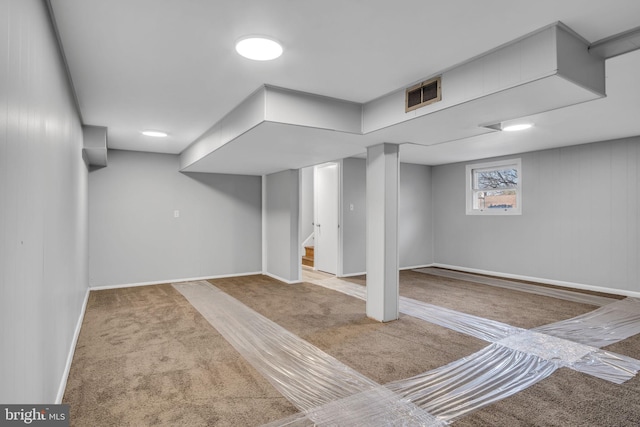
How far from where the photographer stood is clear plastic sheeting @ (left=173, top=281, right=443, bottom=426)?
6.95 feet

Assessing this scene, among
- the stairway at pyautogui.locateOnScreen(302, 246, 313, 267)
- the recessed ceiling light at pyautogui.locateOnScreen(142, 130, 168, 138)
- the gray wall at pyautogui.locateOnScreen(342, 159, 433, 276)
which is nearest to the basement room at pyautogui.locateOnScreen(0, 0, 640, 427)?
the recessed ceiling light at pyautogui.locateOnScreen(142, 130, 168, 138)

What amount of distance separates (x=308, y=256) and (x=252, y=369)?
5.75 meters

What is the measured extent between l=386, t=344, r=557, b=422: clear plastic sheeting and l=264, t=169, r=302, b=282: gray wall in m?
3.64

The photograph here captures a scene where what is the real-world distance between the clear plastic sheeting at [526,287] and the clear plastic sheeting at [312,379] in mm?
3881

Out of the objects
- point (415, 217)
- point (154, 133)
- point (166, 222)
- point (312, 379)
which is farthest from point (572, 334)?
point (166, 222)

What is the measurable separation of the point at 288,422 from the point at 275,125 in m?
2.19

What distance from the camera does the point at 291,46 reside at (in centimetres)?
218

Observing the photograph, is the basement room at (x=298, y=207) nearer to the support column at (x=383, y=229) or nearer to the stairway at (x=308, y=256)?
the support column at (x=383, y=229)

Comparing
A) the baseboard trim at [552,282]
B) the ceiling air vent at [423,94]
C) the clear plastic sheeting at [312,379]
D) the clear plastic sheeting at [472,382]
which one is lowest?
the clear plastic sheeting at [472,382]

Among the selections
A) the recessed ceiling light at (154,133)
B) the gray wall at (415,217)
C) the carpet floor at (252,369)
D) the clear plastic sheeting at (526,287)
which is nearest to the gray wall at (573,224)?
the clear plastic sheeting at (526,287)

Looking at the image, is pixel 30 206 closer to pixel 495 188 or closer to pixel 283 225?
pixel 283 225

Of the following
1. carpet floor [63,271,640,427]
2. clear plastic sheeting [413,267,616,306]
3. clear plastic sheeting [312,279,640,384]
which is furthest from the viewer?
clear plastic sheeting [413,267,616,306]

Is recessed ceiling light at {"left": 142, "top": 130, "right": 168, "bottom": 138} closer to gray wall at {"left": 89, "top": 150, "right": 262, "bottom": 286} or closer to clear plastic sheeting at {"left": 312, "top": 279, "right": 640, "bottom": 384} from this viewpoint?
gray wall at {"left": 89, "top": 150, "right": 262, "bottom": 286}

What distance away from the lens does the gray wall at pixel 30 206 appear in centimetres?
113
